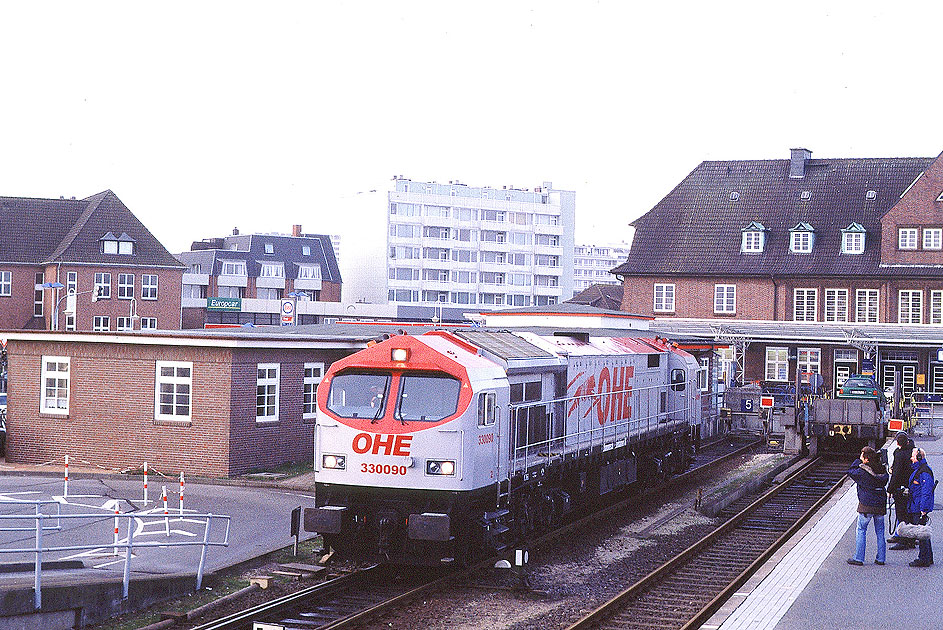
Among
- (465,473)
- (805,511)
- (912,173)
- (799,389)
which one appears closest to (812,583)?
(465,473)

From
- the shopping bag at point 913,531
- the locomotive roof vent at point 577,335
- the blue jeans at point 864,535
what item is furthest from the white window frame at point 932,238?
the blue jeans at point 864,535

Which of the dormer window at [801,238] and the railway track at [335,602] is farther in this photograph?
the dormer window at [801,238]

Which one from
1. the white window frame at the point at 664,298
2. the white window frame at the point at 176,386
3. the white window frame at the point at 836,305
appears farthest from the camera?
the white window frame at the point at 664,298

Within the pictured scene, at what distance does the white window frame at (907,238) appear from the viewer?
59156mm

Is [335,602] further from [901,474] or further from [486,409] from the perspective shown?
[901,474]

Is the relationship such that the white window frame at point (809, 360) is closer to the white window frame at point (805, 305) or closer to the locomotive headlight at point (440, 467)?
the white window frame at point (805, 305)

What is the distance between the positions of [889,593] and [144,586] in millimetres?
10100

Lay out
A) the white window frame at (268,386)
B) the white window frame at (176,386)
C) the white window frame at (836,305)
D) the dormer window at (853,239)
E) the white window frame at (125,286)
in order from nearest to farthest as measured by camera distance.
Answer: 1. the white window frame at (176,386)
2. the white window frame at (268,386)
3. the white window frame at (836,305)
4. the dormer window at (853,239)
5. the white window frame at (125,286)

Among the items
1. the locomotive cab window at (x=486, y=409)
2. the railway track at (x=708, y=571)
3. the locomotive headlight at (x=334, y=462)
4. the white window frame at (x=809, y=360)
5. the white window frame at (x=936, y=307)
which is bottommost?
the railway track at (x=708, y=571)

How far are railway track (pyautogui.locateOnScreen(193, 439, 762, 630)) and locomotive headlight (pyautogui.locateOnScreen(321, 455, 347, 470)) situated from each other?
1611 millimetres

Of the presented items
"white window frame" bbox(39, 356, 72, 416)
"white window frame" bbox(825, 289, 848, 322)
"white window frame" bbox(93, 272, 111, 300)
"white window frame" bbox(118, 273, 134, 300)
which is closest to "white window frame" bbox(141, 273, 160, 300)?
"white window frame" bbox(118, 273, 134, 300)

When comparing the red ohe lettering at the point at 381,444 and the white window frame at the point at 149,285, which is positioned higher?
the white window frame at the point at 149,285

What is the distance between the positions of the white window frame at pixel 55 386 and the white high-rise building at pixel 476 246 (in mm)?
75682

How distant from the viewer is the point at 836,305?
201ft
